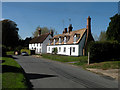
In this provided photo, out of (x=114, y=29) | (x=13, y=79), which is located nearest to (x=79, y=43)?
(x=114, y=29)

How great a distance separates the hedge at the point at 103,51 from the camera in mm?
20453

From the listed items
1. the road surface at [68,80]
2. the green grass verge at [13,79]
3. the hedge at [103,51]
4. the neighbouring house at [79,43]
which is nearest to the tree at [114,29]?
the neighbouring house at [79,43]

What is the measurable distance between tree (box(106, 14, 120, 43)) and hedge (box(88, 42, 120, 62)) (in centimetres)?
588

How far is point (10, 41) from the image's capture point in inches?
2279

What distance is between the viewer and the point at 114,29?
28500 millimetres

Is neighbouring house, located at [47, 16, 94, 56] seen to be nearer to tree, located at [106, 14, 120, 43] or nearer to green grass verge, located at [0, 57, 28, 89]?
tree, located at [106, 14, 120, 43]

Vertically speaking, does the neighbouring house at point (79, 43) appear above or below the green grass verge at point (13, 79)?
above

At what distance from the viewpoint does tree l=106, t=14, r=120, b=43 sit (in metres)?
28.1

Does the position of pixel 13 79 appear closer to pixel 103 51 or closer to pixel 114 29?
pixel 103 51

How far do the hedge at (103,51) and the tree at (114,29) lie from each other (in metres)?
5.88

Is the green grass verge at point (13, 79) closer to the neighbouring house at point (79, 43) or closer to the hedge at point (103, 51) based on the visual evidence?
the hedge at point (103, 51)

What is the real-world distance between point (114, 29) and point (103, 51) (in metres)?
9.48

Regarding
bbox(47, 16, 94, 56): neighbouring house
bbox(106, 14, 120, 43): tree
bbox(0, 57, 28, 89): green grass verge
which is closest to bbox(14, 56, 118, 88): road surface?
bbox(0, 57, 28, 89): green grass verge

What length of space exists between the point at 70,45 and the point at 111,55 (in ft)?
44.5
